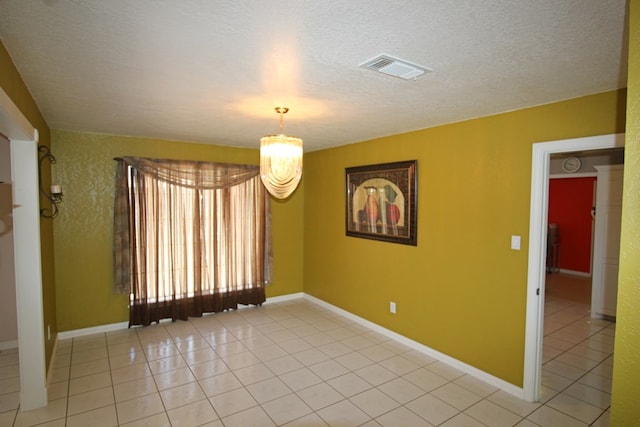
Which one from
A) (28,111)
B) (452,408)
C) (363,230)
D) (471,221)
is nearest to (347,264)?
(363,230)

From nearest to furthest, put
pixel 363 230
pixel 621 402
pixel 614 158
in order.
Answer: pixel 621 402, pixel 363 230, pixel 614 158

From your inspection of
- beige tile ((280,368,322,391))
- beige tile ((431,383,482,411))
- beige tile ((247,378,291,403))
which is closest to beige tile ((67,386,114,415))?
beige tile ((247,378,291,403))

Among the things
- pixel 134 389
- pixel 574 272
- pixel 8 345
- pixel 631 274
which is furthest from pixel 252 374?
pixel 574 272

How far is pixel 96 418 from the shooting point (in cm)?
256

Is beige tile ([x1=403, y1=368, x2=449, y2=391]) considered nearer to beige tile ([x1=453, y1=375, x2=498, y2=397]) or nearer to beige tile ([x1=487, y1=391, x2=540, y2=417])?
beige tile ([x1=453, y1=375, x2=498, y2=397])

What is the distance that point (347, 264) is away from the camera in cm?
479

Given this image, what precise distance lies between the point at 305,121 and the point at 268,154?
0.78 m

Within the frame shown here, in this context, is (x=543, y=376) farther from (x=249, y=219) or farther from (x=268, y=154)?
(x=249, y=219)

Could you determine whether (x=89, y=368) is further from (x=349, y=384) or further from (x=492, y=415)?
(x=492, y=415)

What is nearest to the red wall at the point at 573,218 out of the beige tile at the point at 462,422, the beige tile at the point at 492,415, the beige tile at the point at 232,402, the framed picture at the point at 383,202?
the framed picture at the point at 383,202

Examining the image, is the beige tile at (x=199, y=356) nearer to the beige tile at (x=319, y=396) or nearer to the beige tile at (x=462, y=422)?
the beige tile at (x=319, y=396)

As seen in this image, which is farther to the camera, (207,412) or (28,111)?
(207,412)

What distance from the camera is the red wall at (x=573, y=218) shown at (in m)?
7.18

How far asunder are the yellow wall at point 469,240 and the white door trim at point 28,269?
10.8 ft
